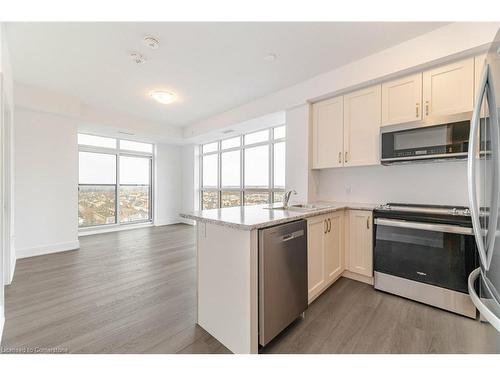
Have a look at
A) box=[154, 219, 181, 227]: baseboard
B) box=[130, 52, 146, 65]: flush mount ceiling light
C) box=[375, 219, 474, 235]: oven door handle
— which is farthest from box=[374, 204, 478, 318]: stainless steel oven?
box=[154, 219, 181, 227]: baseboard

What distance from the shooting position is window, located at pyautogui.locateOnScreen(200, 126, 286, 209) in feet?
16.3

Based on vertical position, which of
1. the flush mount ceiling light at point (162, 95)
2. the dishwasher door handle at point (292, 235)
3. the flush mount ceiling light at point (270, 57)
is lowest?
the dishwasher door handle at point (292, 235)

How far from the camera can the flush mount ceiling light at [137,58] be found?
8.64 ft

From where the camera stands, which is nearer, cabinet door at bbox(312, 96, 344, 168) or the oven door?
the oven door

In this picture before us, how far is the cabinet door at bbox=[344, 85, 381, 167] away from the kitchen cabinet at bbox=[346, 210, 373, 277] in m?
0.70

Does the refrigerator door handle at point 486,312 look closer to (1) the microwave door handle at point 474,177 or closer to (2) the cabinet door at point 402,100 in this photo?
(1) the microwave door handle at point 474,177

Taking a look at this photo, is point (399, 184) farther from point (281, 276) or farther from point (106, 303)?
point (106, 303)

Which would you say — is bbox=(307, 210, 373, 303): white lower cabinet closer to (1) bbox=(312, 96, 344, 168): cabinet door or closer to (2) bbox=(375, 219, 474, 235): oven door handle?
(2) bbox=(375, 219, 474, 235): oven door handle

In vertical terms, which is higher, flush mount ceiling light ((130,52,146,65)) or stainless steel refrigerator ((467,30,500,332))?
flush mount ceiling light ((130,52,146,65))

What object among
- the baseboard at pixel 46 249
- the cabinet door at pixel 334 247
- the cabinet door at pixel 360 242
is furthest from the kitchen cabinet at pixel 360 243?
the baseboard at pixel 46 249

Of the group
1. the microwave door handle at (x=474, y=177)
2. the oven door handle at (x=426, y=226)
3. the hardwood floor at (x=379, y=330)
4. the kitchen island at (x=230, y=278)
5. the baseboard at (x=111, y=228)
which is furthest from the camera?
the baseboard at (x=111, y=228)

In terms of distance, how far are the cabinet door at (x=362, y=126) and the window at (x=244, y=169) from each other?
1.90m
